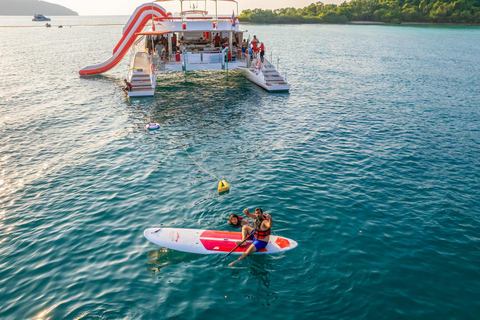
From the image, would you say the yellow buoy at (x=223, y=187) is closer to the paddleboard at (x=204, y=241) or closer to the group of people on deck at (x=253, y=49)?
the paddleboard at (x=204, y=241)

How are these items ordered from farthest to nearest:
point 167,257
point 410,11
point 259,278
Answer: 1. point 410,11
2. point 167,257
3. point 259,278

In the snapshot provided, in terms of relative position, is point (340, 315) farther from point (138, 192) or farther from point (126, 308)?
point (138, 192)

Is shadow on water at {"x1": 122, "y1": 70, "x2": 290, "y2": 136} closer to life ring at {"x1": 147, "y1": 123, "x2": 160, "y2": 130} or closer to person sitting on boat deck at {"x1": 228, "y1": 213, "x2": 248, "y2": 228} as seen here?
life ring at {"x1": 147, "y1": 123, "x2": 160, "y2": 130}

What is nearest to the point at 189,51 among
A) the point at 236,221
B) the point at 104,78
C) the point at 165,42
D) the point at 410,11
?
the point at 165,42

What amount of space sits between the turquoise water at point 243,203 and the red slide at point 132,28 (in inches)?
485

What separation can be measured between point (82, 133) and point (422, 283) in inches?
898

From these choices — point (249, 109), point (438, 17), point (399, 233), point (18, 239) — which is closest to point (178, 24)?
point (249, 109)

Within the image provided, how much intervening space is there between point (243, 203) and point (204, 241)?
3.52 meters

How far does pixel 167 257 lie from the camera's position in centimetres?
1261

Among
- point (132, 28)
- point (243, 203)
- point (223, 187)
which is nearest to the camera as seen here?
point (243, 203)

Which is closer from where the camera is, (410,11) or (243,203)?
(243,203)

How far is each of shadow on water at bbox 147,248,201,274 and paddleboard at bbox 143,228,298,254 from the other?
187 mm

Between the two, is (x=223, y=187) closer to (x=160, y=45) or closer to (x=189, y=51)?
(x=189, y=51)

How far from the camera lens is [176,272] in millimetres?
11844
